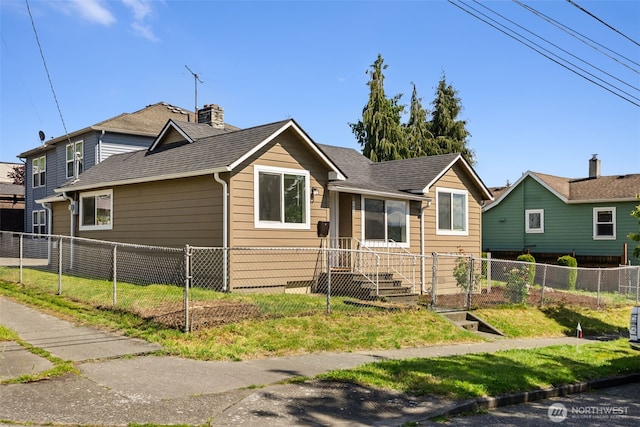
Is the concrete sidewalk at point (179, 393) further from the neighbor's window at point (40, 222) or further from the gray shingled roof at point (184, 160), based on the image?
the neighbor's window at point (40, 222)

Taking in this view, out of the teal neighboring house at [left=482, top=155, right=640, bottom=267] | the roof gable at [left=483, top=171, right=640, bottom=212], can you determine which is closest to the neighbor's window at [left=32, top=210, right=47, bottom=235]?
the teal neighboring house at [left=482, top=155, right=640, bottom=267]

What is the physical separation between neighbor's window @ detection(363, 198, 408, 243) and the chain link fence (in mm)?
506

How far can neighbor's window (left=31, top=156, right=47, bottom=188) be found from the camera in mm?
32094

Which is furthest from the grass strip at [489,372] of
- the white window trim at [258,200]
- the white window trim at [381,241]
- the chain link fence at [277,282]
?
the white window trim at [381,241]

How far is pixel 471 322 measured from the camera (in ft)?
45.4

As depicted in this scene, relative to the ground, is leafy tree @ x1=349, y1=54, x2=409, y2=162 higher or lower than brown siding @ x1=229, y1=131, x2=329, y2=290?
higher

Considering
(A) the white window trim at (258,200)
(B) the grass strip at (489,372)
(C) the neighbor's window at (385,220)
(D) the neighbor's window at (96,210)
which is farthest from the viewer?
(D) the neighbor's window at (96,210)

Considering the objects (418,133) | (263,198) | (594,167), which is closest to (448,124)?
(418,133)

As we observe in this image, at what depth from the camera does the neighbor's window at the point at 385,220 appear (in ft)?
58.9

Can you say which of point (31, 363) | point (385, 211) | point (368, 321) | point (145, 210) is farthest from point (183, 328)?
point (385, 211)

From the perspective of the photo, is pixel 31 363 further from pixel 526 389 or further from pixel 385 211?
pixel 385 211

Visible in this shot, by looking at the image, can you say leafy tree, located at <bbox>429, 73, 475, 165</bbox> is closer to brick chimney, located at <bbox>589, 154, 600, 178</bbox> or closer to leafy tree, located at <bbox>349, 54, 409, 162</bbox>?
leafy tree, located at <bbox>349, 54, 409, 162</bbox>

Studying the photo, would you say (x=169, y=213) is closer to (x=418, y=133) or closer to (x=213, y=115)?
(x=213, y=115)

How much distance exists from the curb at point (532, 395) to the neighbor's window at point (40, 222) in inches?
1122
